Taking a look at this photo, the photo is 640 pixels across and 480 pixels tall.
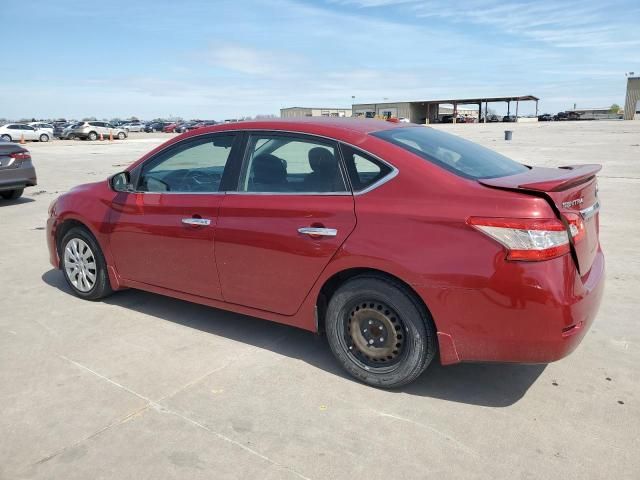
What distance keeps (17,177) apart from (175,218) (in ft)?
26.0

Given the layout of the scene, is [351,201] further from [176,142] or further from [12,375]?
[12,375]

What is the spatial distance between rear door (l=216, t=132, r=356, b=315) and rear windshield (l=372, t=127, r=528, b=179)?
0.49m

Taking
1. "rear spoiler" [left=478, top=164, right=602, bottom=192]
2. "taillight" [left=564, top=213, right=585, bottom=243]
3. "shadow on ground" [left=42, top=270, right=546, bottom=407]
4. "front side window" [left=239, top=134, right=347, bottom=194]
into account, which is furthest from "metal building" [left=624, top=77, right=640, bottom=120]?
"front side window" [left=239, top=134, right=347, bottom=194]

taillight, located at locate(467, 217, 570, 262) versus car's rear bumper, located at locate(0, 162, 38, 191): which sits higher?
taillight, located at locate(467, 217, 570, 262)

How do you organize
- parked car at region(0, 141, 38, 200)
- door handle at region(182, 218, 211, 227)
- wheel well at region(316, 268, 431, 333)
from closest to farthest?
1. wheel well at region(316, 268, 431, 333)
2. door handle at region(182, 218, 211, 227)
3. parked car at region(0, 141, 38, 200)

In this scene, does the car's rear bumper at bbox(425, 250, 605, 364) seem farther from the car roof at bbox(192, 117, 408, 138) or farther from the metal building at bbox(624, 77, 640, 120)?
the metal building at bbox(624, 77, 640, 120)

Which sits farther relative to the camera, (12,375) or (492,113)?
(492,113)

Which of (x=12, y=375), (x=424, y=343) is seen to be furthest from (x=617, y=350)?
(x=12, y=375)

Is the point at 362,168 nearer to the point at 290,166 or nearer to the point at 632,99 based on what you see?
the point at 290,166

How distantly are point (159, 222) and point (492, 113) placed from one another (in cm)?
10358

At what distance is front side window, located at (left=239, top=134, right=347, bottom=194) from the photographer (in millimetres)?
3518

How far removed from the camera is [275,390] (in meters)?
3.41

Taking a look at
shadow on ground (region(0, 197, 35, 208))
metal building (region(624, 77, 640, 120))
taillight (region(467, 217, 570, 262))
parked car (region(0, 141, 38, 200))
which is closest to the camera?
taillight (region(467, 217, 570, 262))

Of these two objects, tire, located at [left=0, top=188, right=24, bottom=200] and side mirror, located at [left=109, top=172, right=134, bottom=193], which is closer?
side mirror, located at [left=109, top=172, right=134, bottom=193]
